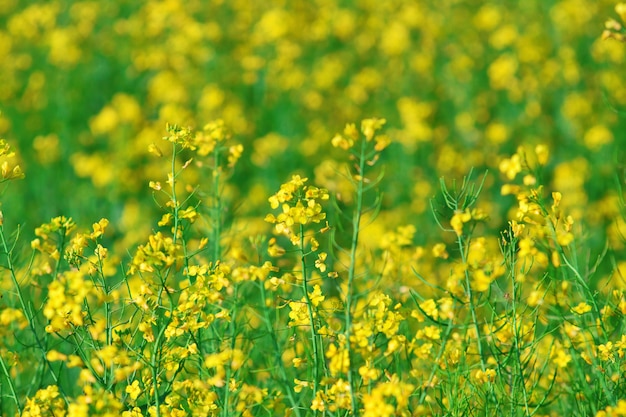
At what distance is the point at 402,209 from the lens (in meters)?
5.98

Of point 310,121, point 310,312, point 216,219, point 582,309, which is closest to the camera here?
point 310,312

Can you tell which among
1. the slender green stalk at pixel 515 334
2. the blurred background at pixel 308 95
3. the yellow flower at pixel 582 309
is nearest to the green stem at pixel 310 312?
the slender green stalk at pixel 515 334

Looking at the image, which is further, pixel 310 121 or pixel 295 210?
pixel 310 121

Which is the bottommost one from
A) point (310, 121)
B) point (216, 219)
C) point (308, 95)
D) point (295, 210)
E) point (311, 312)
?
point (310, 121)

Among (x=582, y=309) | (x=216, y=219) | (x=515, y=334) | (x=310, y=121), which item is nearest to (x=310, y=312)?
(x=515, y=334)

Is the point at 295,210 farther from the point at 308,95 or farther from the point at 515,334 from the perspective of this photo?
the point at 308,95

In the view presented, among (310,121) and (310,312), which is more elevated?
(310,312)

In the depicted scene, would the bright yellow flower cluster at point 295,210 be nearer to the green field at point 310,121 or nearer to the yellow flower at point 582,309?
the green field at point 310,121

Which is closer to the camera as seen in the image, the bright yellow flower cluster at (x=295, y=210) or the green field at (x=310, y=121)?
the bright yellow flower cluster at (x=295, y=210)

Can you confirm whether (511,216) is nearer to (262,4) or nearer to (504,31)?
(504,31)

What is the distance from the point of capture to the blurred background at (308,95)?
6.25m

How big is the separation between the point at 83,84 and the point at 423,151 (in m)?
3.26

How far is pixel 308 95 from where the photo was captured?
7.22 metres

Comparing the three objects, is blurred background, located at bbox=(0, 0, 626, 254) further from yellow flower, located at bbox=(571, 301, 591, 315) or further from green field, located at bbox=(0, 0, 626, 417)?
yellow flower, located at bbox=(571, 301, 591, 315)
